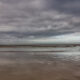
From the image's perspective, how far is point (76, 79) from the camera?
20.8 feet

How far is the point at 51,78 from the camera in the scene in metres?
6.34

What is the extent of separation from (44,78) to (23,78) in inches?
24.9

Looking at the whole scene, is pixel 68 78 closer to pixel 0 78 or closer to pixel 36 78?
pixel 36 78

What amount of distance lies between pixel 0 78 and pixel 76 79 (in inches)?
89.4

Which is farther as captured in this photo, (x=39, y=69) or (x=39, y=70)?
(x=39, y=69)

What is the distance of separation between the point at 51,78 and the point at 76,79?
0.74 meters

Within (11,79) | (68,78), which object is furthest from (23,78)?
(68,78)

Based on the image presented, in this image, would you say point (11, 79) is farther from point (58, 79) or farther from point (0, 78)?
point (58, 79)

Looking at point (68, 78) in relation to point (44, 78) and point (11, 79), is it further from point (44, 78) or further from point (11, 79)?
point (11, 79)

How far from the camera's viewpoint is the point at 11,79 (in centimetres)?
628

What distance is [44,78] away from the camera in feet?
21.1

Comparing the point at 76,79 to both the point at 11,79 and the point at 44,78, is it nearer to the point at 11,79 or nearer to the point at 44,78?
the point at 44,78

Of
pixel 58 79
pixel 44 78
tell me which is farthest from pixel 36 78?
pixel 58 79

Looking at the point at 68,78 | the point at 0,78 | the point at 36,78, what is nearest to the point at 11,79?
the point at 0,78
